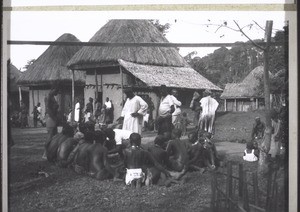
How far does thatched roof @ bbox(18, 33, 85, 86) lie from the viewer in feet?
11.5

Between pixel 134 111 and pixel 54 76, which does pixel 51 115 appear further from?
pixel 134 111

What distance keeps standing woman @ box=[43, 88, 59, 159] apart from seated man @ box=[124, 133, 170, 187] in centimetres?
59

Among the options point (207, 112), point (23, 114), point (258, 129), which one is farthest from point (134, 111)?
point (258, 129)

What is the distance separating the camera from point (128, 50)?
3549mm

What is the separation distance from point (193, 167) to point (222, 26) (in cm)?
110

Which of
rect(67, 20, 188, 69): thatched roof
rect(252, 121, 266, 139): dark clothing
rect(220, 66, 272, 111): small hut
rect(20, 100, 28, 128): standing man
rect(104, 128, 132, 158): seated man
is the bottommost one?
rect(104, 128, 132, 158): seated man

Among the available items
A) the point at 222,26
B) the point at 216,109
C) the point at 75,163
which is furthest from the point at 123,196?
the point at 222,26

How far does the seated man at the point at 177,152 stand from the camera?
3498 mm

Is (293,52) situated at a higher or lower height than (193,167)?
higher

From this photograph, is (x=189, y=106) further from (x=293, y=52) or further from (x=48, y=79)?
(x=48, y=79)

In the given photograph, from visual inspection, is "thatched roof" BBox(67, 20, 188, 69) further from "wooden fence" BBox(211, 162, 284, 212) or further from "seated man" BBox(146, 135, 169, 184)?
"wooden fence" BBox(211, 162, 284, 212)

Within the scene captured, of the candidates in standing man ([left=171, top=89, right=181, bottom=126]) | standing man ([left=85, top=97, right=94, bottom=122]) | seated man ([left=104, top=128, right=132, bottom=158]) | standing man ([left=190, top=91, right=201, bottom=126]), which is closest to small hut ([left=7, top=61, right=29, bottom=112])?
standing man ([left=85, top=97, right=94, bottom=122])

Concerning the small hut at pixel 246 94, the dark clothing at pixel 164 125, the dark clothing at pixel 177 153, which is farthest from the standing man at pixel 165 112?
the small hut at pixel 246 94

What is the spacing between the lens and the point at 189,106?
354 centimetres
